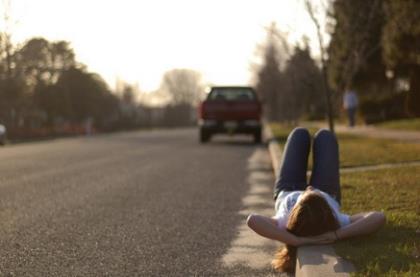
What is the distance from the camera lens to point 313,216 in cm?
522

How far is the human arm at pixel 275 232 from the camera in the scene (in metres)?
5.43

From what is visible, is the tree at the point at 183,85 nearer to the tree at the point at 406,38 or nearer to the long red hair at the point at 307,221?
the tree at the point at 406,38

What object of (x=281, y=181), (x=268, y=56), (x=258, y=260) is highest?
(x=268, y=56)

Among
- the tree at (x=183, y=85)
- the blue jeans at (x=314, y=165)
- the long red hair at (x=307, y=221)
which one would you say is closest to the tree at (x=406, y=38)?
the blue jeans at (x=314, y=165)

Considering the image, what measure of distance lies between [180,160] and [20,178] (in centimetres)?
508

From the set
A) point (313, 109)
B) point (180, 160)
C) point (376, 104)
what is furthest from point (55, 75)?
point (180, 160)

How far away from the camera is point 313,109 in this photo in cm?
5891

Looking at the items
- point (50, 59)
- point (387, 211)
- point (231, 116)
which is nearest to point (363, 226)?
point (387, 211)

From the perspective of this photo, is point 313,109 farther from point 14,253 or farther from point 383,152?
point 14,253

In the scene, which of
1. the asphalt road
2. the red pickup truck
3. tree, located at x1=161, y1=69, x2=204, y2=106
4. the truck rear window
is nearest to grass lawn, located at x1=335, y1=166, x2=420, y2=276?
the asphalt road

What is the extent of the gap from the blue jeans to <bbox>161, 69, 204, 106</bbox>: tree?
5555 inches

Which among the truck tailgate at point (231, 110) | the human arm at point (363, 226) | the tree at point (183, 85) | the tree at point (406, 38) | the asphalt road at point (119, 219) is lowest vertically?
the asphalt road at point (119, 219)

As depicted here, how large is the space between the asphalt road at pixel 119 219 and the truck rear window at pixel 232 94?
11.8 meters

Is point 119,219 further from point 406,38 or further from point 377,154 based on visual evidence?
point 406,38
